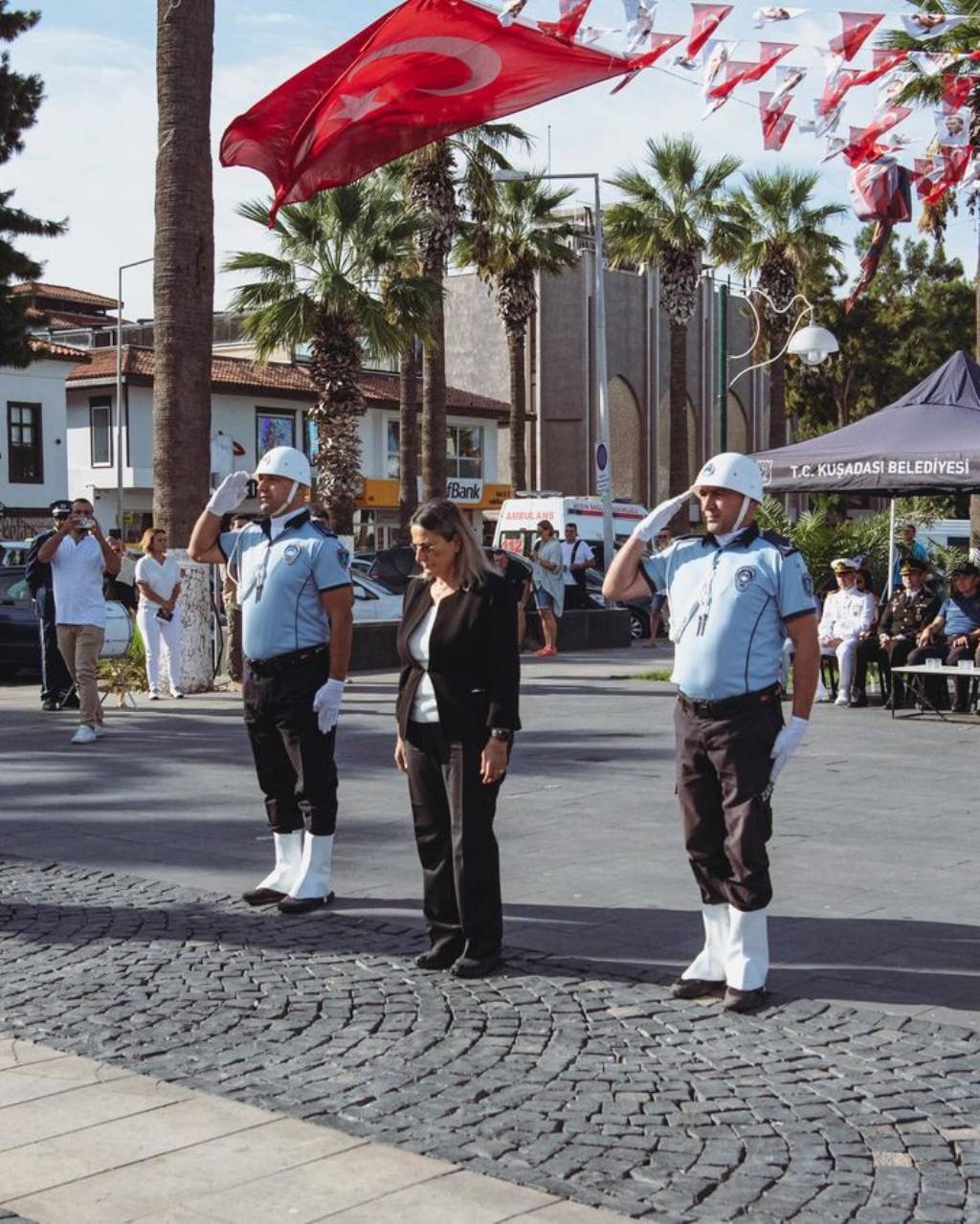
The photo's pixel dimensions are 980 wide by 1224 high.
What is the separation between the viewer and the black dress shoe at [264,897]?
24.1 ft

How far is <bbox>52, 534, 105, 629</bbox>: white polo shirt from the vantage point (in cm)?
1302

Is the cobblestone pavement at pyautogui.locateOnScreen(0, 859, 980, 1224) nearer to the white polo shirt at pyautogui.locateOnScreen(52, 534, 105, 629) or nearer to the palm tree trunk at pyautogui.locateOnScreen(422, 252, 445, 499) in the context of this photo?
the white polo shirt at pyautogui.locateOnScreen(52, 534, 105, 629)

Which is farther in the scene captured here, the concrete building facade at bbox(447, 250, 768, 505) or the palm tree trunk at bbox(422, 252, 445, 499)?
the concrete building facade at bbox(447, 250, 768, 505)

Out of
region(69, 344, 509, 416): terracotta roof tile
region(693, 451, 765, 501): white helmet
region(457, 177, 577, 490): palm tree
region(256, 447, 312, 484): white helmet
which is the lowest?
region(693, 451, 765, 501): white helmet

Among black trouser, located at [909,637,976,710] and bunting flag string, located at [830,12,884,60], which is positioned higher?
bunting flag string, located at [830,12,884,60]

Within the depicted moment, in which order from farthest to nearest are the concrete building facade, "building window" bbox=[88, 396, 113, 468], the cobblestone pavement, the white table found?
the concrete building facade → "building window" bbox=[88, 396, 113, 468] → the white table → the cobblestone pavement

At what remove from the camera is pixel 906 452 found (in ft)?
49.2

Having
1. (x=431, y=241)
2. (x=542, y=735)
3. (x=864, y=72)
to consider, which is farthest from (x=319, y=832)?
(x=431, y=241)

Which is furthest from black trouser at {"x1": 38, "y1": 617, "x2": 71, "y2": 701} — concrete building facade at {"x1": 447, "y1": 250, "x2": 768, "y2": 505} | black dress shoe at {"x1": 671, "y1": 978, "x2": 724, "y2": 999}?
concrete building facade at {"x1": 447, "y1": 250, "x2": 768, "y2": 505}

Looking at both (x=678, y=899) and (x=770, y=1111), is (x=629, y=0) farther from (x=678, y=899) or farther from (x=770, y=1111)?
(x=770, y=1111)

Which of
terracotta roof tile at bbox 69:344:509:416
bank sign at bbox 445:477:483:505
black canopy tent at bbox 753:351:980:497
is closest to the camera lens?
black canopy tent at bbox 753:351:980:497

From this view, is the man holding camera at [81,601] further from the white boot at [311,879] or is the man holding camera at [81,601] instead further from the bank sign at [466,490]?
the bank sign at [466,490]

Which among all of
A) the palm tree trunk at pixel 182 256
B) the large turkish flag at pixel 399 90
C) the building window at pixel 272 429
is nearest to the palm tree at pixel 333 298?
the palm tree trunk at pixel 182 256

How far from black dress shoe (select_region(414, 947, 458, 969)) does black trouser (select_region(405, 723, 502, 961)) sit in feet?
0.04
